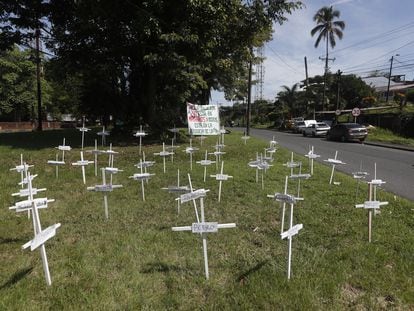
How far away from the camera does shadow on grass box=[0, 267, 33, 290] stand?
402cm

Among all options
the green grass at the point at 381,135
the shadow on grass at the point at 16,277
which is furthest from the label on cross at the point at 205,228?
the green grass at the point at 381,135

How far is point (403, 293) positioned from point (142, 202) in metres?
4.63

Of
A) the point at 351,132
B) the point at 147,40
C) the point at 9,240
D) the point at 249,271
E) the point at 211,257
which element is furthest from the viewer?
the point at 351,132

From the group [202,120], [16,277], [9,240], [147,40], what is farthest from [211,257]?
[147,40]

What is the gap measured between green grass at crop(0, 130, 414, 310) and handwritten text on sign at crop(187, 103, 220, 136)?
6439mm

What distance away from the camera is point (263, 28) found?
18641 millimetres

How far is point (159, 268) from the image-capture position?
14.6 ft

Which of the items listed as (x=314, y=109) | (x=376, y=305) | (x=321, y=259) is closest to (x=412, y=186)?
(x=321, y=259)

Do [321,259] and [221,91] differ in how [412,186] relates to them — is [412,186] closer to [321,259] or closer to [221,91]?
[321,259]

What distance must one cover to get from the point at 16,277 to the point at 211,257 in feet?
6.94

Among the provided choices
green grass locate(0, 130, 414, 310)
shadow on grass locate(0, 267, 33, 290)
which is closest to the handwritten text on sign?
green grass locate(0, 130, 414, 310)

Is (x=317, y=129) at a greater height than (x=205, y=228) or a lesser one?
lesser

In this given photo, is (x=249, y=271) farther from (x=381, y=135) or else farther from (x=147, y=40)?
(x=381, y=135)

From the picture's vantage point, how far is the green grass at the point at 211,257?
3.79 m
